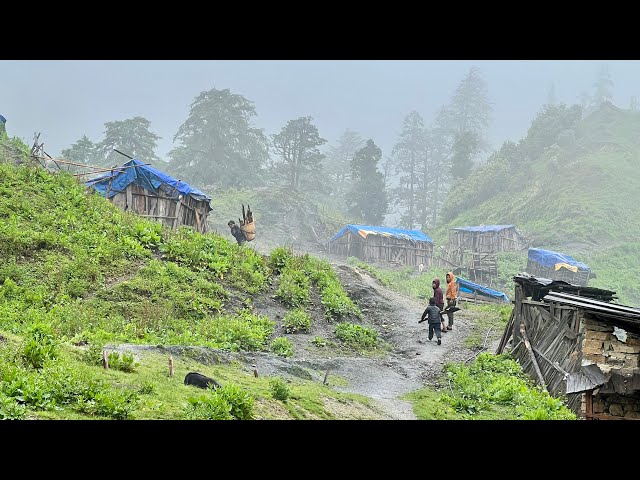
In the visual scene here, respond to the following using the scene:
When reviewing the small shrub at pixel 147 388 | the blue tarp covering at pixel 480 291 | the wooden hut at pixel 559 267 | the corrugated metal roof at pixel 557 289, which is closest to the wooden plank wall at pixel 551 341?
the corrugated metal roof at pixel 557 289

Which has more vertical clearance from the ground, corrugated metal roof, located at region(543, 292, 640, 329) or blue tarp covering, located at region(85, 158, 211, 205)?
blue tarp covering, located at region(85, 158, 211, 205)

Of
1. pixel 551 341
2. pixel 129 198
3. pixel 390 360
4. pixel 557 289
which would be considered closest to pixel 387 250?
pixel 129 198

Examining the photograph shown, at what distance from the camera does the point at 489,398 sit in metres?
10.6

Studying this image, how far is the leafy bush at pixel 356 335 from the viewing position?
54.1 feet

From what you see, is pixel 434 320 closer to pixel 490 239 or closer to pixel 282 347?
pixel 282 347

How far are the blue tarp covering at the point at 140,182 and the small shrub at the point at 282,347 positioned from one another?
40.0ft

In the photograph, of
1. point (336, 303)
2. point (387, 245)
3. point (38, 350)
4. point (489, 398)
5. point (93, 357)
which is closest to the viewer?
point (38, 350)

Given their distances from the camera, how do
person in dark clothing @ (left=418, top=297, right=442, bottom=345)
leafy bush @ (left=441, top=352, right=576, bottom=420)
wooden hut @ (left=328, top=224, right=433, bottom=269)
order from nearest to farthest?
leafy bush @ (left=441, top=352, right=576, bottom=420) → person in dark clothing @ (left=418, top=297, right=442, bottom=345) → wooden hut @ (left=328, top=224, right=433, bottom=269)

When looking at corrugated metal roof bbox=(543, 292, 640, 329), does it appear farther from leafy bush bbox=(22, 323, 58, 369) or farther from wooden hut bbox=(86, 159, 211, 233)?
wooden hut bbox=(86, 159, 211, 233)

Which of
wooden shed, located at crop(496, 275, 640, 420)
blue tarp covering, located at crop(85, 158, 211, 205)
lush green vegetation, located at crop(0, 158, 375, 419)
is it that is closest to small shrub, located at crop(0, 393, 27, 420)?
lush green vegetation, located at crop(0, 158, 375, 419)

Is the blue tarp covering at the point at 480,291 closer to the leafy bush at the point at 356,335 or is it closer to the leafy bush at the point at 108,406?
the leafy bush at the point at 356,335

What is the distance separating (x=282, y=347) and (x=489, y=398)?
5588 millimetres

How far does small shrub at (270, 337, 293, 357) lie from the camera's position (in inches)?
557
